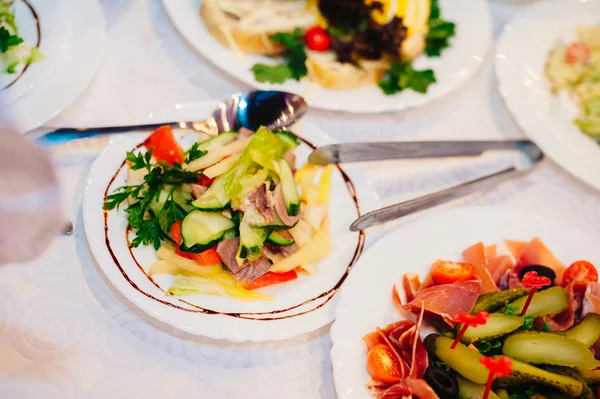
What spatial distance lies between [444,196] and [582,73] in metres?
0.95

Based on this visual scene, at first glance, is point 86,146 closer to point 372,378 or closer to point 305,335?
point 305,335

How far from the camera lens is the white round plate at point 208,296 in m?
1.40

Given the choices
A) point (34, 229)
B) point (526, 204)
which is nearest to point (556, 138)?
point (526, 204)

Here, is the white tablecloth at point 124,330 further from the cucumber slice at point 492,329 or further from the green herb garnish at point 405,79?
the cucumber slice at point 492,329

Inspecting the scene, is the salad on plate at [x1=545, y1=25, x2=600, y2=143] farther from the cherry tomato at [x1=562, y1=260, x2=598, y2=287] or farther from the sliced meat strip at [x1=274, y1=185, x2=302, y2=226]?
the sliced meat strip at [x1=274, y1=185, x2=302, y2=226]

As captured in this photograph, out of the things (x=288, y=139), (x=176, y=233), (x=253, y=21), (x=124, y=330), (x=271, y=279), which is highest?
(x=253, y=21)

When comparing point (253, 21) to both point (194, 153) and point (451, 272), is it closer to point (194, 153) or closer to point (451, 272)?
point (194, 153)

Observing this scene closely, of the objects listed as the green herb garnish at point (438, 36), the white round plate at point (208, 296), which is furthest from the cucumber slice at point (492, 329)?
the green herb garnish at point (438, 36)

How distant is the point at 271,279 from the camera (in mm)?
1546

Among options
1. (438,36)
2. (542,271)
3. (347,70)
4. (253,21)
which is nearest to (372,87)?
(347,70)

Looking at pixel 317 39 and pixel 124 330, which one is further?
pixel 317 39

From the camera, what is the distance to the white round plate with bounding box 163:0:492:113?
2047mm

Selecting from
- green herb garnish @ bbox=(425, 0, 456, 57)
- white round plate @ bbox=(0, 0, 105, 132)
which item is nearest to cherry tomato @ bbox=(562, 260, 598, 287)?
green herb garnish @ bbox=(425, 0, 456, 57)

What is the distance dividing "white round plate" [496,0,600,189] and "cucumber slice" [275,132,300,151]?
0.94 metres
